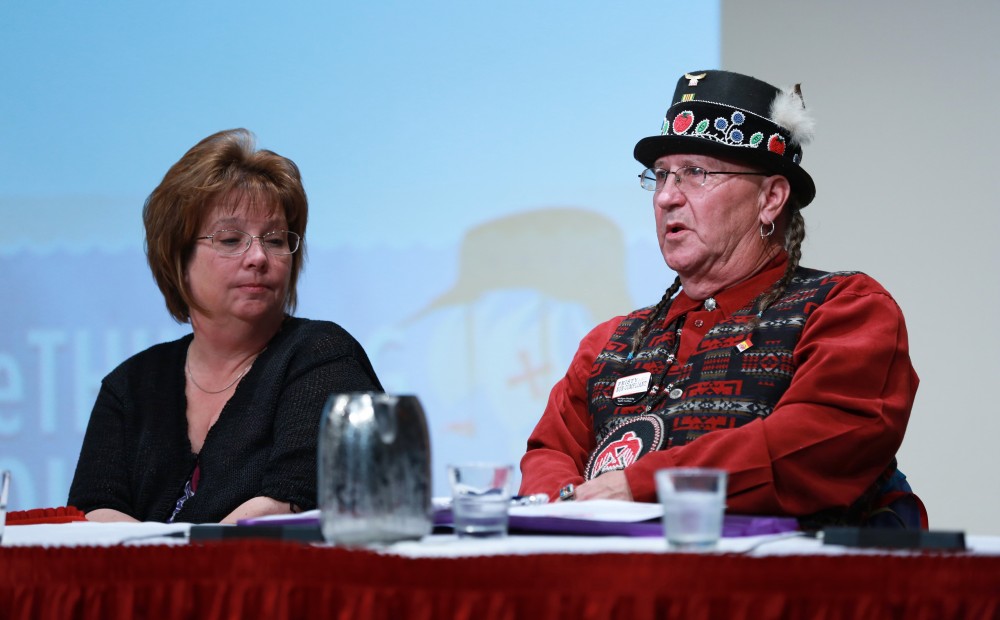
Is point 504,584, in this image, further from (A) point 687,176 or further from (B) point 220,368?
(B) point 220,368

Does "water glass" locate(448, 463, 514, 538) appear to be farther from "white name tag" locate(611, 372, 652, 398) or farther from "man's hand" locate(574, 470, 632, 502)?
"white name tag" locate(611, 372, 652, 398)

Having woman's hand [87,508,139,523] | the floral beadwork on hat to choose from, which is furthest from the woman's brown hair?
the floral beadwork on hat

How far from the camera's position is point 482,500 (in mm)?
1145

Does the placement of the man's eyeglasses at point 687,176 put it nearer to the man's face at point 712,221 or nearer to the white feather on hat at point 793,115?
the man's face at point 712,221

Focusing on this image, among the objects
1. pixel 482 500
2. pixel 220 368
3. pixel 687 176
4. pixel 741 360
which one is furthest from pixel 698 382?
pixel 220 368

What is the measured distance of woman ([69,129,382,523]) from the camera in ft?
7.25

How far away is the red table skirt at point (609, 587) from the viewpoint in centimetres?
95

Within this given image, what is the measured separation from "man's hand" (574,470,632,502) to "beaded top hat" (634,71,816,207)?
0.75 metres

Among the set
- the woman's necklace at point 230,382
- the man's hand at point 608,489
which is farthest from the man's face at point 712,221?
the woman's necklace at point 230,382

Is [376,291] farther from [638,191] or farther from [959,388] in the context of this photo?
[959,388]

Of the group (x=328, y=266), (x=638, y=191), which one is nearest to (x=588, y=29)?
(x=638, y=191)

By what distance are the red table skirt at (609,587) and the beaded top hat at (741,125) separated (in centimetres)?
131

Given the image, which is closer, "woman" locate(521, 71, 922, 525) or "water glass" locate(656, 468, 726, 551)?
"water glass" locate(656, 468, 726, 551)

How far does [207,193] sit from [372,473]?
4.61ft
